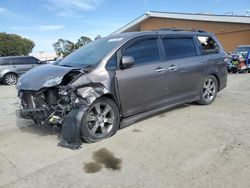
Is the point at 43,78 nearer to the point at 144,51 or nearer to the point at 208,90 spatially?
the point at 144,51

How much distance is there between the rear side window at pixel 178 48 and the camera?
5.48 m

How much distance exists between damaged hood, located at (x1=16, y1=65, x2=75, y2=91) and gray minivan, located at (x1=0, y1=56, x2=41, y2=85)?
10.9 m

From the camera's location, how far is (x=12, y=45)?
6031 cm

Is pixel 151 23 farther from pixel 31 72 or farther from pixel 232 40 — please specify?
pixel 31 72

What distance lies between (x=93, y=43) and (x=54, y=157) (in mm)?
2602

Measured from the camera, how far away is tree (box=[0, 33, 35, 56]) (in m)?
59.1

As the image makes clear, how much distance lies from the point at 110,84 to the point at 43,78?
3.55 feet

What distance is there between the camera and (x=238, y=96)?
756 cm

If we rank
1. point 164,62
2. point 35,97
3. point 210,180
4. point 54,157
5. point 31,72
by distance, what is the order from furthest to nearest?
point 164,62, point 31,72, point 35,97, point 54,157, point 210,180

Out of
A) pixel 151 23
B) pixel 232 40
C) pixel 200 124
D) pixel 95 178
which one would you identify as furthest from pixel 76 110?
pixel 151 23

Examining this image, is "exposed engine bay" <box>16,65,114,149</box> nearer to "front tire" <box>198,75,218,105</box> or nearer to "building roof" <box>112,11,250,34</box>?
"front tire" <box>198,75,218,105</box>

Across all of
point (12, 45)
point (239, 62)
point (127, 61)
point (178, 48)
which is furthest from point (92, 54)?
point (12, 45)

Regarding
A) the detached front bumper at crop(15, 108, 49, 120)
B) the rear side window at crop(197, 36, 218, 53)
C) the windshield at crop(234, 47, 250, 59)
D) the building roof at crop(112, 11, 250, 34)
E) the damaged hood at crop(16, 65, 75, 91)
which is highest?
the building roof at crop(112, 11, 250, 34)

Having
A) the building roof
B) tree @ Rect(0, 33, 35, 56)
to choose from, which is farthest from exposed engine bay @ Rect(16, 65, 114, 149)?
tree @ Rect(0, 33, 35, 56)
